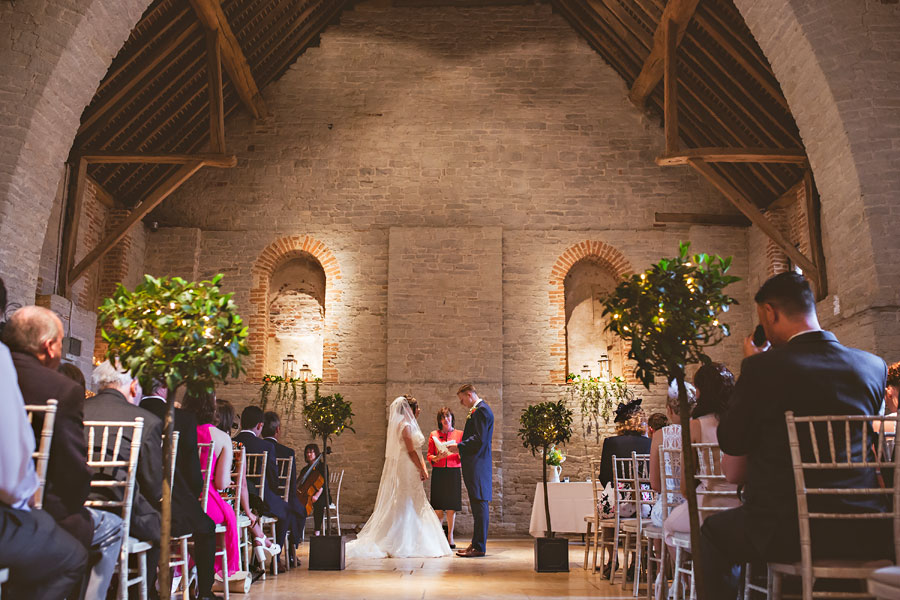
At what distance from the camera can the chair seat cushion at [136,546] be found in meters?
3.18

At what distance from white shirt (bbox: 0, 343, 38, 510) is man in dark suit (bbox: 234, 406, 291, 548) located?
3.71 metres

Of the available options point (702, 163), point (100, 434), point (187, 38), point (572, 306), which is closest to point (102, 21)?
point (187, 38)

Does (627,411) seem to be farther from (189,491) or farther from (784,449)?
(784,449)

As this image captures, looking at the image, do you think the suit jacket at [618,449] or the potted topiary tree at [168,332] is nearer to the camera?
the potted topiary tree at [168,332]

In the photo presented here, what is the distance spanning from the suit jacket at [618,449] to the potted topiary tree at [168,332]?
3.94 meters

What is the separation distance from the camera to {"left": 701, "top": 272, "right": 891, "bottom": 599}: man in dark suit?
7.97 ft

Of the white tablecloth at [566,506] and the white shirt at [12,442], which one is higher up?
the white shirt at [12,442]

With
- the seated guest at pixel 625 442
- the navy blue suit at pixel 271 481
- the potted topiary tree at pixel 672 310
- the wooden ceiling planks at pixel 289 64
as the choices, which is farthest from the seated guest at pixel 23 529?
the wooden ceiling planks at pixel 289 64

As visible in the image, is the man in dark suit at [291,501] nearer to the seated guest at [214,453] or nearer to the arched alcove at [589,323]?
the seated guest at [214,453]

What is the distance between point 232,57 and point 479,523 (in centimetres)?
641

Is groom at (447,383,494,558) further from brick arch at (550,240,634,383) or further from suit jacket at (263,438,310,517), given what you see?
brick arch at (550,240,634,383)

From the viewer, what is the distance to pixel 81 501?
2553mm

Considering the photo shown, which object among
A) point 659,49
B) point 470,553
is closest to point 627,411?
point 470,553

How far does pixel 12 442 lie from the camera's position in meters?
2.09
